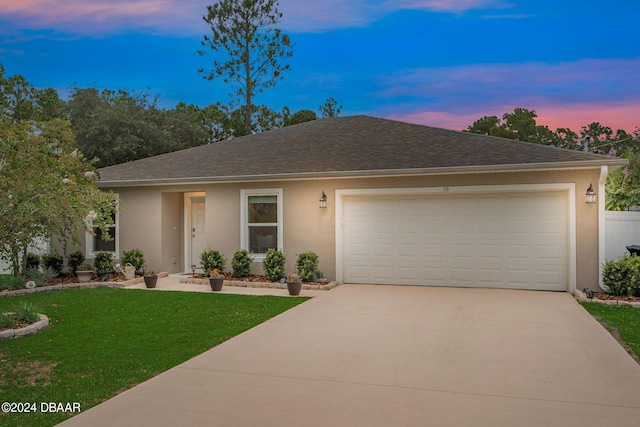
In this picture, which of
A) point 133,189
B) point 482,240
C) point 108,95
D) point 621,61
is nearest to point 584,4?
point 621,61

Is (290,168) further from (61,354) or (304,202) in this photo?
(61,354)

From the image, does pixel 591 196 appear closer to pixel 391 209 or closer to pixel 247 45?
pixel 391 209

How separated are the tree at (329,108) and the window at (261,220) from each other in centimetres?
2576

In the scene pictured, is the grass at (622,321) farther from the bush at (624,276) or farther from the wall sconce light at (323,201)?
the wall sconce light at (323,201)

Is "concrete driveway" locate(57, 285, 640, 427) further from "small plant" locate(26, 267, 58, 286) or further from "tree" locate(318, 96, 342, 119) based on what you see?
"tree" locate(318, 96, 342, 119)

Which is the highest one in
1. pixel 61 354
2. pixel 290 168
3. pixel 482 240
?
pixel 290 168

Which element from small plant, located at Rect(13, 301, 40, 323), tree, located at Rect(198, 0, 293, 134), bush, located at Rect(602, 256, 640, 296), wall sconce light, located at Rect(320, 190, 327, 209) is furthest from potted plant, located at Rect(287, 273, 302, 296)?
tree, located at Rect(198, 0, 293, 134)

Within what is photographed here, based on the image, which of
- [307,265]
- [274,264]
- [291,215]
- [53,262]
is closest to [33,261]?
[53,262]

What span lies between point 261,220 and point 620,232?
312 inches

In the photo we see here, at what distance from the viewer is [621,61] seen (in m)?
18.2

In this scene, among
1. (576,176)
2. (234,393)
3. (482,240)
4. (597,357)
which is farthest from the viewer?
(482,240)

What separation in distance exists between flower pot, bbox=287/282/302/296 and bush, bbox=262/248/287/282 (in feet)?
4.38

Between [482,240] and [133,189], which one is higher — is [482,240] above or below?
below

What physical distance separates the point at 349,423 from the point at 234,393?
4.00 feet
